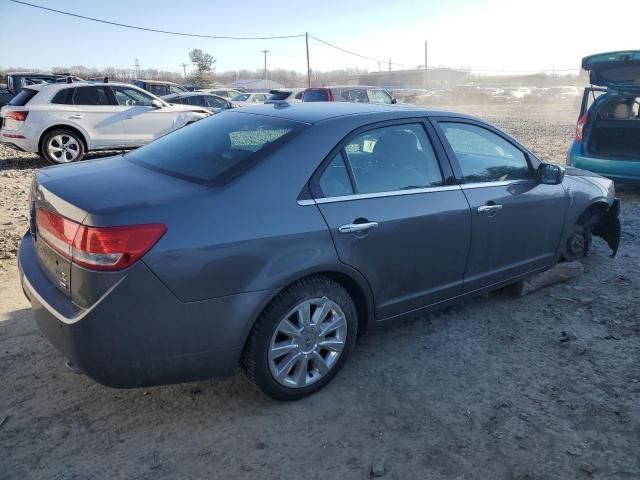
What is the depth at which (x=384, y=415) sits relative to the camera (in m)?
2.81

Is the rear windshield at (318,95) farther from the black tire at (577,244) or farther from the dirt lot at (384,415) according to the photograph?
the dirt lot at (384,415)

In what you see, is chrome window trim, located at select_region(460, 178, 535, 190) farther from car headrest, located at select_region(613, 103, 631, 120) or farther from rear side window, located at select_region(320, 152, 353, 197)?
car headrest, located at select_region(613, 103, 631, 120)

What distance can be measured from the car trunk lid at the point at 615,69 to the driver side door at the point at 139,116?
7900 mm

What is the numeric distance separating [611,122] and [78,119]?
31.0 feet

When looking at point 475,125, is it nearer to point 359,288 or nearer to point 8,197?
point 359,288

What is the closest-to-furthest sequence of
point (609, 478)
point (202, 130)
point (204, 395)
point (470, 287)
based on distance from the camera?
point (609, 478)
point (204, 395)
point (202, 130)
point (470, 287)

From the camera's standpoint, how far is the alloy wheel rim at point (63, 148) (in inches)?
397

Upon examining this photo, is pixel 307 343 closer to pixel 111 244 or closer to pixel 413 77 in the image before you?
pixel 111 244

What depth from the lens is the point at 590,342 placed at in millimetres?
3639

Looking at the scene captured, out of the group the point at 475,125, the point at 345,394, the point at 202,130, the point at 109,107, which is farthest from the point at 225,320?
the point at 109,107

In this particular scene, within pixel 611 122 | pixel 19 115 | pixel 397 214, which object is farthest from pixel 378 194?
pixel 19 115

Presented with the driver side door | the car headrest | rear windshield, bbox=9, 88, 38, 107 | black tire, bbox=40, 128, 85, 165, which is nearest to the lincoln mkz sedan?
the car headrest

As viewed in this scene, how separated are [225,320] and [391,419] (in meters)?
1.04

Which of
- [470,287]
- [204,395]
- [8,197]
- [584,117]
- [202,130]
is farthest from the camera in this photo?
[584,117]
